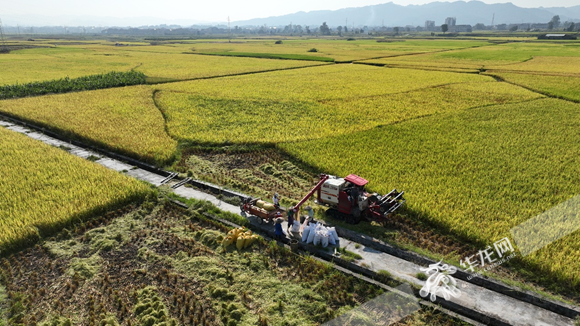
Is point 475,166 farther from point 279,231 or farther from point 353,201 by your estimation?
point 279,231

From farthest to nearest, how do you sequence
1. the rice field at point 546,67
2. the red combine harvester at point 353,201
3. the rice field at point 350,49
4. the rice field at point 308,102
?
the rice field at point 350,49 → the rice field at point 546,67 → the rice field at point 308,102 → the red combine harvester at point 353,201

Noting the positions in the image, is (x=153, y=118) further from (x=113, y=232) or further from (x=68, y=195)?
(x=113, y=232)

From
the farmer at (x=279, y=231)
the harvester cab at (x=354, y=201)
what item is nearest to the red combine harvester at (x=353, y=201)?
the harvester cab at (x=354, y=201)

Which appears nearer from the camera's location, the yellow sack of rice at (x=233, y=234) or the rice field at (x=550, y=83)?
the yellow sack of rice at (x=233, y=234)

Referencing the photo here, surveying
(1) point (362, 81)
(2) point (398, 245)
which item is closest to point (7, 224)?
(2) point (398, 245)

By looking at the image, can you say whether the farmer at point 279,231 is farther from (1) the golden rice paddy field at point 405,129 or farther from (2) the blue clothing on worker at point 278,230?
(1) the golden rice paddy field at point 405,129

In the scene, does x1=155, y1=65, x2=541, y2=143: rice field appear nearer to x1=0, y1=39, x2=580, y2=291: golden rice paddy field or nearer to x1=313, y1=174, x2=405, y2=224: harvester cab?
x1=0, y1=39, x2=580, y2=291: golden rice paddy field

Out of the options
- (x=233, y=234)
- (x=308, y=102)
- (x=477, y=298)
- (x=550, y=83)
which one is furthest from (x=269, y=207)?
(x=550, y=83)
